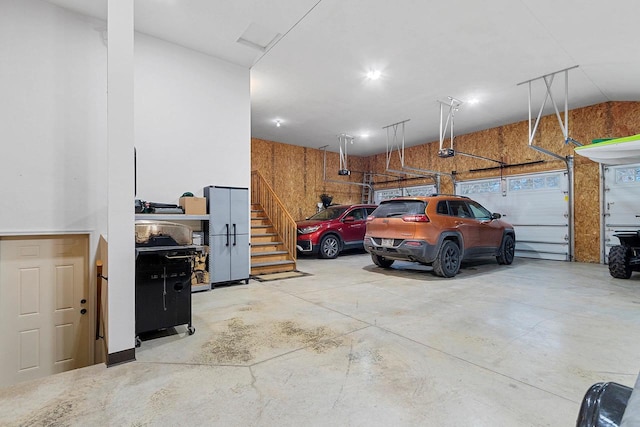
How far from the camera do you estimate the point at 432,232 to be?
5.04m

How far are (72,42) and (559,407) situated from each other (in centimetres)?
607

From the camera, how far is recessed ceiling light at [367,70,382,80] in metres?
5.50

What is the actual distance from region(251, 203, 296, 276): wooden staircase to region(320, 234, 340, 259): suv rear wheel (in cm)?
184

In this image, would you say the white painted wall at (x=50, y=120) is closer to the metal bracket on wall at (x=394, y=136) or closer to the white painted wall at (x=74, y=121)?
the white painted wall at (x=74, y=121)

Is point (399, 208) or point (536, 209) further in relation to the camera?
point (536, 209)

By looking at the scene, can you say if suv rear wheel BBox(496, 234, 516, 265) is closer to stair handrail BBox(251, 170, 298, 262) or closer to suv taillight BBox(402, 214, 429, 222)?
suv taillight BBox(402, 214, 429, 222)

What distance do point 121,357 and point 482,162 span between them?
9.90 m

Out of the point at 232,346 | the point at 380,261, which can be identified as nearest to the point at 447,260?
the point at 380,261

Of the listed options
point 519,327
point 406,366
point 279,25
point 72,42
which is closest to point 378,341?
point 406,366

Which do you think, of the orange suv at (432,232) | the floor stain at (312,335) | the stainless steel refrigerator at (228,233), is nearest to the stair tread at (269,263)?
the stainless steel refrigerator at (228,233)

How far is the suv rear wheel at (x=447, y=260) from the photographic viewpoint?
525 centimetres

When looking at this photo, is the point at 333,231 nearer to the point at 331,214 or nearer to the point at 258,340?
the point at 331,214

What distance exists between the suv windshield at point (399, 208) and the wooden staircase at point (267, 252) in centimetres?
209

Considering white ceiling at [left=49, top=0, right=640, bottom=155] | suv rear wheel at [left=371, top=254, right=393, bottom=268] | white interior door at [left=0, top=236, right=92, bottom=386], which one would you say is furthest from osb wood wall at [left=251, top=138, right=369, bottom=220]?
white interior door at [left=0, top=236, right=92, bottom=386]
